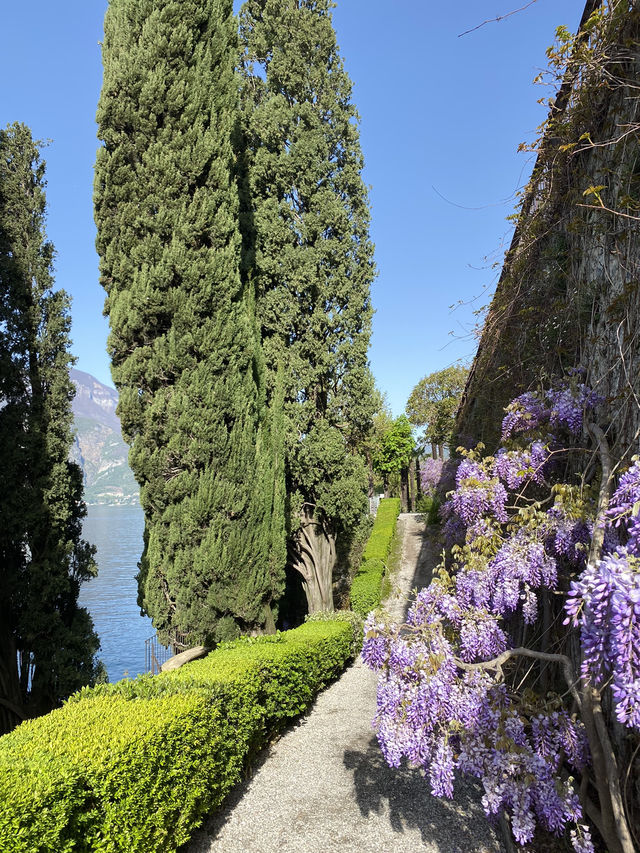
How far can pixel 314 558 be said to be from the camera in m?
10.2

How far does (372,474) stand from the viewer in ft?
86.8

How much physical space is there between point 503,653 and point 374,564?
391 inches

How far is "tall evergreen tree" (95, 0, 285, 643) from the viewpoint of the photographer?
6.50 meters

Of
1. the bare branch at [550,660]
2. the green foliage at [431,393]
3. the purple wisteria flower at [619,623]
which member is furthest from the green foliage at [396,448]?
the purple wisteria flower at [619,623]

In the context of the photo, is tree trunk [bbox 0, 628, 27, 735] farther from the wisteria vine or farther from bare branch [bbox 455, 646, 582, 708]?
bare branch [bbox 455, 646, 582, 708]

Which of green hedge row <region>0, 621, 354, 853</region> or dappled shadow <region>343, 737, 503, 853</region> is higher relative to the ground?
green hedge row <region>0, 621, 354, 853</region>

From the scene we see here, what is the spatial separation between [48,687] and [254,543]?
4.37 meters

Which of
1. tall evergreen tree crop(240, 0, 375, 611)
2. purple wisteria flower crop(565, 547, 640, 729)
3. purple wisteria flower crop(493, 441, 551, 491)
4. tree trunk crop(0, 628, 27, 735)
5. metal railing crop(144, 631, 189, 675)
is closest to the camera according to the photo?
A: purple wisteria flower crop(565, 547, 640, 729)

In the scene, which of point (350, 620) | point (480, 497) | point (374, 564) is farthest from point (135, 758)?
point (374, 564)

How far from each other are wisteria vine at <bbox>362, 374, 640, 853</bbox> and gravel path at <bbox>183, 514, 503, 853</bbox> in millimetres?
443

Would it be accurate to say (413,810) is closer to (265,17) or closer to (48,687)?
(48,687)

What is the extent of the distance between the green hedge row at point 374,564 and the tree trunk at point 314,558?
26.4 inches

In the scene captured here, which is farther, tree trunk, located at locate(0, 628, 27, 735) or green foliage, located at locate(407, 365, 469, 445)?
green foliage, located at locate(407, 365, 469, 445)

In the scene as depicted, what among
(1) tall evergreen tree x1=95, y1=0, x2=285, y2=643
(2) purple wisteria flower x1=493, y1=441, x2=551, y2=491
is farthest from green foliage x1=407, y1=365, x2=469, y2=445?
(2) purple wisteria flower x1=493, y1=441, x2=551, y2=491
